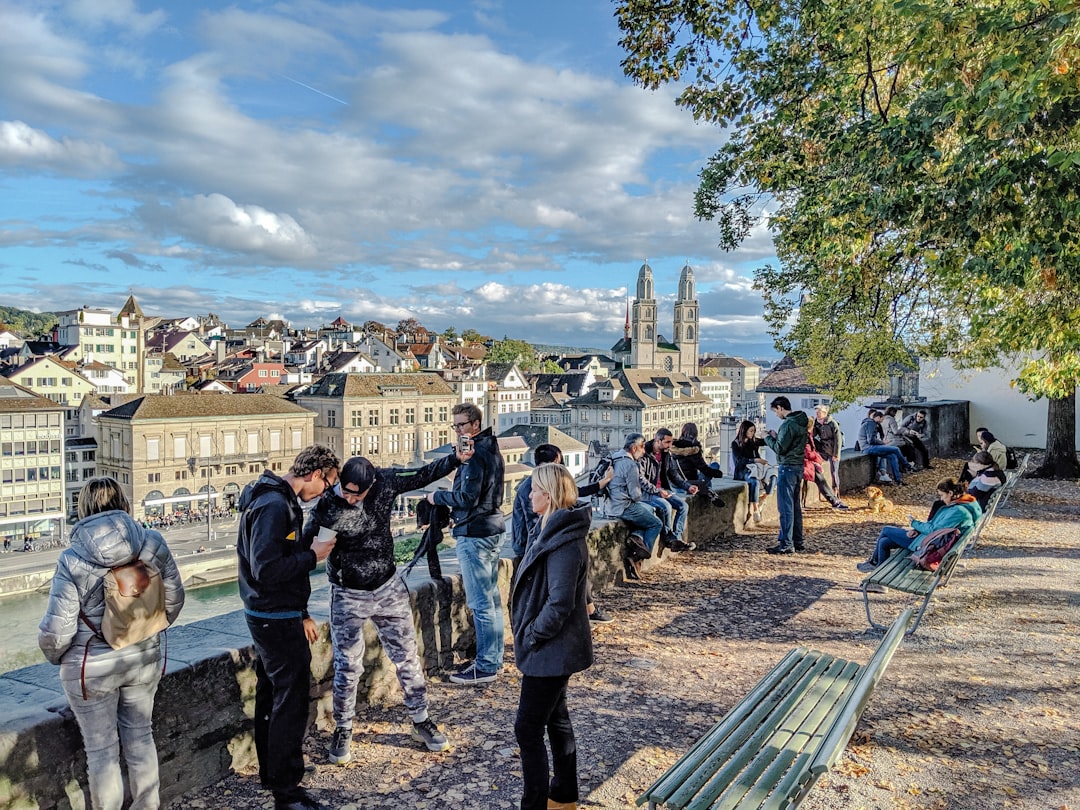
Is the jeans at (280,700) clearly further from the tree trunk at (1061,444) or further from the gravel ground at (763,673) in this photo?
the tree trunk at (1061,444)

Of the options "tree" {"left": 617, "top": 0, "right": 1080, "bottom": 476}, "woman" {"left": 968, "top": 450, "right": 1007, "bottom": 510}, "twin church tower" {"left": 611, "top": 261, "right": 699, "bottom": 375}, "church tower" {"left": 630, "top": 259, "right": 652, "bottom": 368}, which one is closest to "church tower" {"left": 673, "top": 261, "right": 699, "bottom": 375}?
"twin church tower" {"left": 611, "top": 261, "right": 699, "bottom": 375}

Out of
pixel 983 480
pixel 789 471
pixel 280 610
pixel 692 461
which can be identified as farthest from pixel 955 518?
pixel 280 610

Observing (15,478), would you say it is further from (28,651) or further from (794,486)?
(794,486)

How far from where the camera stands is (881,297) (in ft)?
47.9

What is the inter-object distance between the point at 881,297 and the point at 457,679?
1247 centimetres

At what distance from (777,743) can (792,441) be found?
6.02 meters

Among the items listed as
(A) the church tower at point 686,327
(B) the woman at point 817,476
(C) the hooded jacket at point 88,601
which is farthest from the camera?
(A) the church tower at point 686,327

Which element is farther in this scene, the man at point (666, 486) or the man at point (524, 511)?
the man at point (666, 486)

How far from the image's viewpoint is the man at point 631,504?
7645mm

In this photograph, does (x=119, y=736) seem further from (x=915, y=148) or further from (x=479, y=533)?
(x=915, y=148)

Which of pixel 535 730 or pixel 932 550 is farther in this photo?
pixel 932 550

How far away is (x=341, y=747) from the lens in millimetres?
4070

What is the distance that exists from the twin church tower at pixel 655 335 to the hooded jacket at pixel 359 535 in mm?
146480

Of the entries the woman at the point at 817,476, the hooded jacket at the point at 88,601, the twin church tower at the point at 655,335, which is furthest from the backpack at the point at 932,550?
the twin church tower at the point at 655,335
